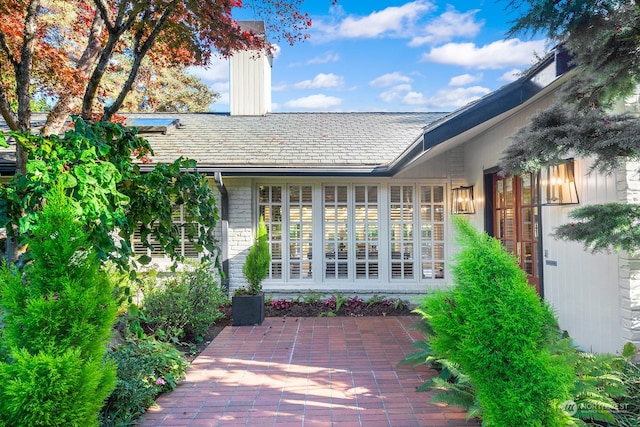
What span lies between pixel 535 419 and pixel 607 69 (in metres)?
2.15

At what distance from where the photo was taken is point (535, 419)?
2152mm

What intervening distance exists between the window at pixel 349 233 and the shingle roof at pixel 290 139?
1.84ft

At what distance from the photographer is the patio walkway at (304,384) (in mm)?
3215

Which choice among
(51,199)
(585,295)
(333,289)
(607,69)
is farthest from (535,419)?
(333,289)

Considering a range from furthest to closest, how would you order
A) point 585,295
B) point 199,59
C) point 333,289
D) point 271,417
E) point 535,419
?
point 333,289 → point 199,59 → point 585,295 → point 271,417 → point 535,419

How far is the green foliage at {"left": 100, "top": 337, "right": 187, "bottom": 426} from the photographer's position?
3.11 m

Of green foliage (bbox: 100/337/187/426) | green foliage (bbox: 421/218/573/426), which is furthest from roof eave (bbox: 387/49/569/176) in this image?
green foliage (bbox: 100/337/187/426)

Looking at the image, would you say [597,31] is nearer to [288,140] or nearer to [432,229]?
[432,229]

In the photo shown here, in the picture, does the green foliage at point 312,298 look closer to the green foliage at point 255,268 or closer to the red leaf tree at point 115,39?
the green foliage at point 255,268

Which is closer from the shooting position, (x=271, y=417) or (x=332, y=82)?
(x=271, y=417)

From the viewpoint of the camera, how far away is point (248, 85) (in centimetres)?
1033

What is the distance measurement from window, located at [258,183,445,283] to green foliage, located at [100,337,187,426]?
3667 mm

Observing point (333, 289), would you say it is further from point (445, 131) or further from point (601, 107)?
point (601, 107)

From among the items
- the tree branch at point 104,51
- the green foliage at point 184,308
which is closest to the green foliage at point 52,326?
the tree branch at point 104,51
